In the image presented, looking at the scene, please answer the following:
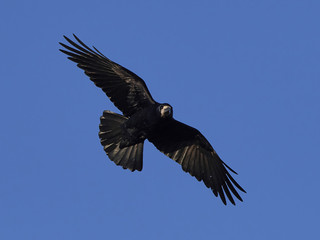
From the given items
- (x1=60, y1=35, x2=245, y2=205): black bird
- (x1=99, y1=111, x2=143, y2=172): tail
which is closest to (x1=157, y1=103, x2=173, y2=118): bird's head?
(x1=60, y1=35, x2=245, y2=205): black bird

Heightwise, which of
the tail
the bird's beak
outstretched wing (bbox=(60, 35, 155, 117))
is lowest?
the tail

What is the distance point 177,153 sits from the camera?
1363cm

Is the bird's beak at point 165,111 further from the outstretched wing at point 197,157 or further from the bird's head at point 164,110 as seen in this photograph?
the outstretched wing at point 197,157

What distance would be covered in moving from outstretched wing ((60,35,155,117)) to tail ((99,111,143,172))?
529mm

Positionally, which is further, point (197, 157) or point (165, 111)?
point (197, 157)

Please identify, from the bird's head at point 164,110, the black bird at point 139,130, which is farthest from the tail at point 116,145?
the bird's head at point 164,110

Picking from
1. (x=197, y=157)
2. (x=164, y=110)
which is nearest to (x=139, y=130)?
(x=164, y=110)

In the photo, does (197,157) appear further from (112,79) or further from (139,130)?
(112,79)

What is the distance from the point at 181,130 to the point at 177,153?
2.05ft

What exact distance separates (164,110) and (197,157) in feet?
7.52

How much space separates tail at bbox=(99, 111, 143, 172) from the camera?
13.0m

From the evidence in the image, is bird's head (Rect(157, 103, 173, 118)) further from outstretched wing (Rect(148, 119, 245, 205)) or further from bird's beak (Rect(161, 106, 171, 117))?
outstretched wing (Rect(148, 119, 245, 205))

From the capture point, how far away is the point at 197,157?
45.2 feet

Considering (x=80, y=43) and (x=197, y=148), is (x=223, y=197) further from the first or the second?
(x=80, y=43)
